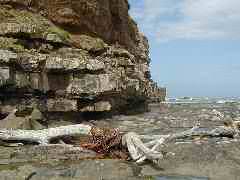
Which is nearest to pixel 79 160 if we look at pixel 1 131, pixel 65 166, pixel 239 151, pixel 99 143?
pixel 65 166

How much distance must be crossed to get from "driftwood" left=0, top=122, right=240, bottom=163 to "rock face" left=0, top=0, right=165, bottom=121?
28.1 ft

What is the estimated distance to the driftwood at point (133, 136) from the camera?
48.4ft

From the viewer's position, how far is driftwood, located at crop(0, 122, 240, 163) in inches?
580

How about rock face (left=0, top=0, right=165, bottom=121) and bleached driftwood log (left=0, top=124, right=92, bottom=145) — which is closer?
bleached driftwood log (left=0, top=124, right=92, bottom=145)

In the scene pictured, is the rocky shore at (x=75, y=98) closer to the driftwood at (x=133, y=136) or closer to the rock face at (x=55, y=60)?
the rock face at (x=55, y=60)

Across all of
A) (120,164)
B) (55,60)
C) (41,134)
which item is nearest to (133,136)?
(120,164)

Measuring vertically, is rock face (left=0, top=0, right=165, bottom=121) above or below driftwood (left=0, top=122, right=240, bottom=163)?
above

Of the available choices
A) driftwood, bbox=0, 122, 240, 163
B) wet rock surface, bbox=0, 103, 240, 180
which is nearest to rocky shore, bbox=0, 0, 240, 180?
wet rock surface, bbox=0, 103, 240, 180

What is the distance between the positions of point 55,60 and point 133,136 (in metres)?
14.0

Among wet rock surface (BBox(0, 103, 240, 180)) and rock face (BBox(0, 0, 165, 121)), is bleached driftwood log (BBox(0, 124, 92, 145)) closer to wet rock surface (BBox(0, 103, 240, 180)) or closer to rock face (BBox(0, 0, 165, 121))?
wet rock surface (BBox(0, 103, 240, 180))

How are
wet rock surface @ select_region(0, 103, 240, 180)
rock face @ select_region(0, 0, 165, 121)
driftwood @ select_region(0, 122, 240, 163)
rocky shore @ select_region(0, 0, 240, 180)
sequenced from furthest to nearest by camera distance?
rock face @ select_region(0, 0, 165, 121), driftwood @ select_region(0, 122, 240, 163), rocky shore @ select_region(0, 0, 240, 180), wet rock surface @ select_region(0, 103, 240, 180)

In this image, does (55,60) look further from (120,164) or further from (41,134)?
(120,164)

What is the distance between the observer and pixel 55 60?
28391 mm

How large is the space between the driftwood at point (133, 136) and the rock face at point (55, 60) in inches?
337
